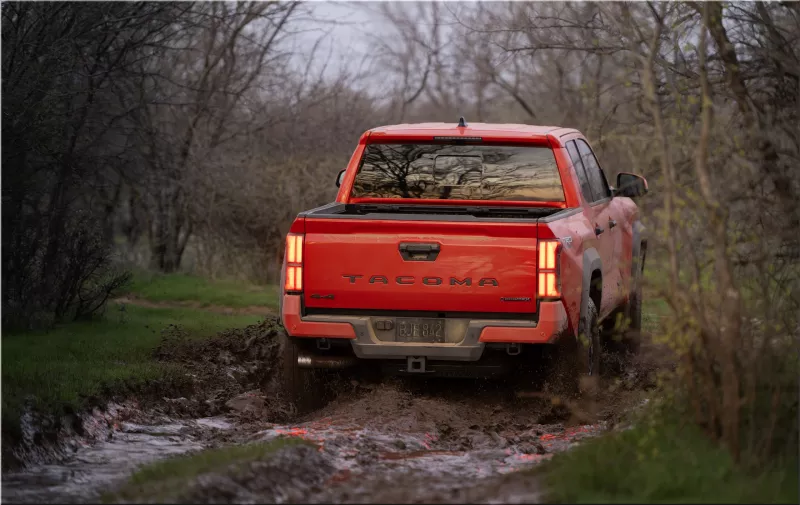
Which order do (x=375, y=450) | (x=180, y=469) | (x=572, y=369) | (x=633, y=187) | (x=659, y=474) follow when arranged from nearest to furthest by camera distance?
(x=659, y=474), (x=180, y=469), (x=375, y=450), (x=572, y=369), (x=633, y=187)

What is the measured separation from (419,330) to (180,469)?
225 cm

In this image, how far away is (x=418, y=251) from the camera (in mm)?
8320

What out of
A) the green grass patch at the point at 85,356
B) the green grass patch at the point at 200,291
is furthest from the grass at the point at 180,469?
the green grass patch at the point at 200,291

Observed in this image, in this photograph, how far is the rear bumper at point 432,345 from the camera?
27.1ft

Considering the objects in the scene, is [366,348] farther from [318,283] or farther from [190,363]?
[190,363]

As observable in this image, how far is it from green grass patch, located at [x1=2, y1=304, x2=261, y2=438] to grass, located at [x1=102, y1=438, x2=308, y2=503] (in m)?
1.50

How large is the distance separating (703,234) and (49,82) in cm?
645

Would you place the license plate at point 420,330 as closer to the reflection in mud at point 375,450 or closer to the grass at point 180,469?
the reflection in mud at point 375,450

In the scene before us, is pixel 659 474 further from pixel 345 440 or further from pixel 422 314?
pixel 422 314

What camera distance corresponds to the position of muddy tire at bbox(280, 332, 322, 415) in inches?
347

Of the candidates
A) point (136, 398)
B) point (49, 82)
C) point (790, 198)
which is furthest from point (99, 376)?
point (790, 198)

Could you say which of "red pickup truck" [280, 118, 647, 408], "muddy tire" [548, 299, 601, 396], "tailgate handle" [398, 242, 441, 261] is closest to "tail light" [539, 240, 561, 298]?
"red pickup truck" [280, 118, 647, 408]

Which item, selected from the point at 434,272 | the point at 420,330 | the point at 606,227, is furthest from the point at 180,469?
the point at 606,227

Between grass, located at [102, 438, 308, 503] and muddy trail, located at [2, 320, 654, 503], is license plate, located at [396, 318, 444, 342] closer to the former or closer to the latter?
muddy trail, located at [2, 320, 654, 503]
